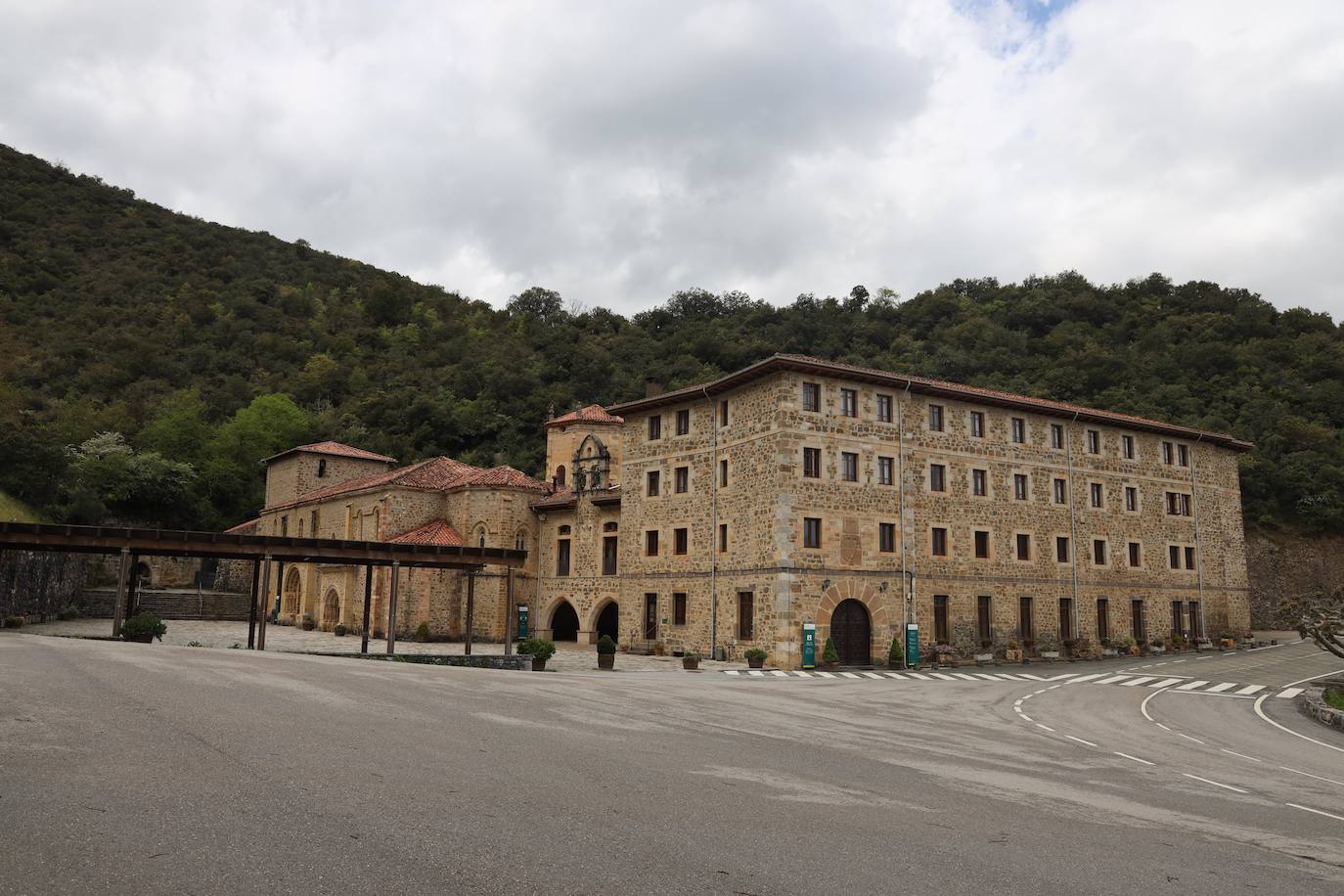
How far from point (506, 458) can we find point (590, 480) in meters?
36.8

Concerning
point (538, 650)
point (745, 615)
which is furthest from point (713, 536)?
point (538, 650)

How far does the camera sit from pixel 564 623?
160 feet

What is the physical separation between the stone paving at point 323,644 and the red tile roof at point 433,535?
16.4ft

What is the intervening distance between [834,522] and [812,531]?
1.03 m

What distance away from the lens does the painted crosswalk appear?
2697 centimetres

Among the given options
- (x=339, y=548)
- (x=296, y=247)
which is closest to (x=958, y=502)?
(x=339, y=548)

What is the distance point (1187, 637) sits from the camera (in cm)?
4466

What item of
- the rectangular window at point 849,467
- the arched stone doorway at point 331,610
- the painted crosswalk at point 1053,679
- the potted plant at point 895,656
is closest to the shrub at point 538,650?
the painted crosswalk at point 1053,679

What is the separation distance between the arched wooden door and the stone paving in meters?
3.67

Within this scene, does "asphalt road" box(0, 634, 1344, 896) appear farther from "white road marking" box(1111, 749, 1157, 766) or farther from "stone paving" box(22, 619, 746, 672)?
"stone paving" box(22, 619, 746, 672)

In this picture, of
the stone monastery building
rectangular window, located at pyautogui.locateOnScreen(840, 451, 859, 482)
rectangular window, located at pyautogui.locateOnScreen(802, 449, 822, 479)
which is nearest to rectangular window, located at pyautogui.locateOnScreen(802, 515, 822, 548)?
the stone monastery building

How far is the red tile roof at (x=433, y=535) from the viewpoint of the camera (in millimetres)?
46812

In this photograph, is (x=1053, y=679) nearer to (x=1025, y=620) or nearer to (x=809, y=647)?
(x=809, y=647)

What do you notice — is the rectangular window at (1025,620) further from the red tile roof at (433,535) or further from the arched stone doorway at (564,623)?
the red tile roof at (433,535)
